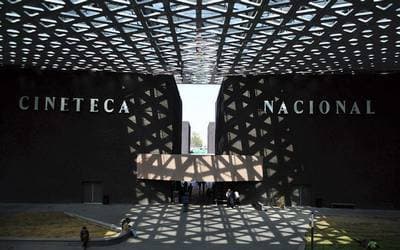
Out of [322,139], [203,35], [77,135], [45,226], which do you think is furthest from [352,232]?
[77,135]

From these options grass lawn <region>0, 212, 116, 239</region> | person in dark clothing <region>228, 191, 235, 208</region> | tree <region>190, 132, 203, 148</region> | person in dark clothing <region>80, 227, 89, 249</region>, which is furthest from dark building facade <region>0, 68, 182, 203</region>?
tree <region>190, 132, 203, 148</region>

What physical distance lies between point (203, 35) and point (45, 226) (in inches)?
511

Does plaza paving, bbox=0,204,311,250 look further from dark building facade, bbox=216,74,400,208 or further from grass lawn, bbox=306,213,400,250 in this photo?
dark building facade, bbox=216,74,400,208

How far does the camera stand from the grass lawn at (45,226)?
19.6 m

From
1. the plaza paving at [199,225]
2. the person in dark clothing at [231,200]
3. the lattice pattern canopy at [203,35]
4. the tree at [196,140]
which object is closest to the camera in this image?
the lattice pattern canopy at [203,35]

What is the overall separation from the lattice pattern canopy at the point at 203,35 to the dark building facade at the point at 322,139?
7.42ft

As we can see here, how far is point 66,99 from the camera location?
31797mm

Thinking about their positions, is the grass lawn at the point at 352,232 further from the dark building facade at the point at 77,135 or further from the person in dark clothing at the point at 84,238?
the dark building facade at the point at 77,135

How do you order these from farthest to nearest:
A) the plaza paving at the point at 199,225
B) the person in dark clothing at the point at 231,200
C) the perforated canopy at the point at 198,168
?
the perforated canopy at the point at 198,168 < the person in dark clothing at the point at 231,200 < the plaza paving at the point at 199,225

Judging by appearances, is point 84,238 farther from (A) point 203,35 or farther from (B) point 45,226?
(A) point 203,35

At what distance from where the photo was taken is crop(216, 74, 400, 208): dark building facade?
103 feet

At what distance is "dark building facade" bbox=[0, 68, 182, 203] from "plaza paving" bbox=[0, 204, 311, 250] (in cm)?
173

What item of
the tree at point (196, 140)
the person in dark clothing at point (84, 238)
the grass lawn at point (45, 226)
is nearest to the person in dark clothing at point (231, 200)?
the grass lawn at point (45, 226)

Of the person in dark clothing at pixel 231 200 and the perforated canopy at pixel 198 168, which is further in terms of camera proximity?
the perforated canopy at pixel 198 168
